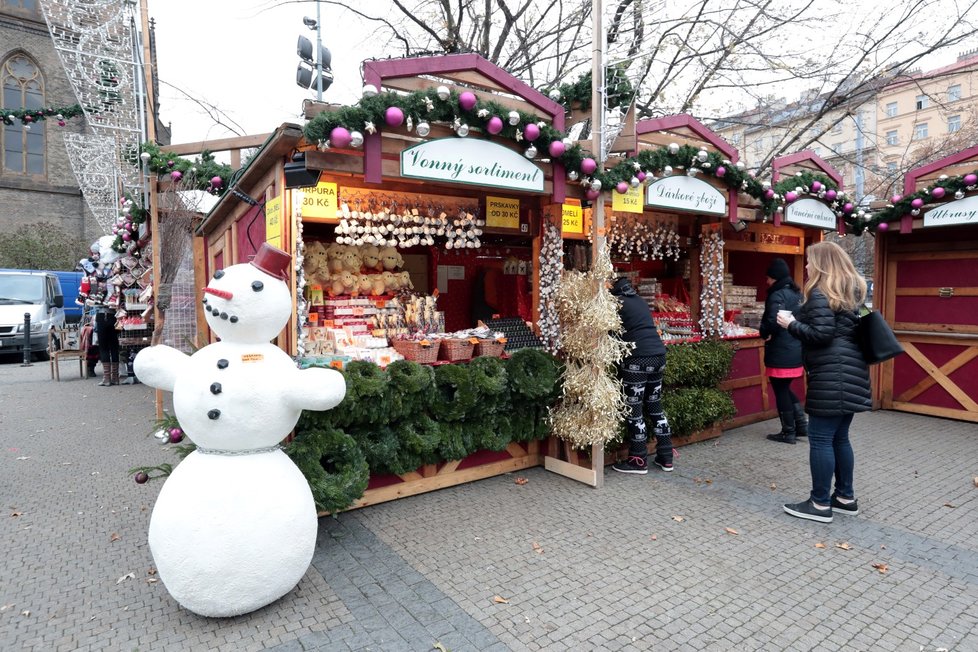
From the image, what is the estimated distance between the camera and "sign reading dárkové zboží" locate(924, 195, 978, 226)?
650 centimetres

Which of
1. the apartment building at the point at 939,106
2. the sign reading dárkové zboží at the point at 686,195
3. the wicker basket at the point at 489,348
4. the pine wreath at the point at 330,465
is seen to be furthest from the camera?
the apartment building at the point at 939,106

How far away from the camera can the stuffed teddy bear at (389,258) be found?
593cm

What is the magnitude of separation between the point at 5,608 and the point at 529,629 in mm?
2839

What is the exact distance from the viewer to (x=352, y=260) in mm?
5602

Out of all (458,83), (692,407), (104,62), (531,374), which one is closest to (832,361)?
(692,407)

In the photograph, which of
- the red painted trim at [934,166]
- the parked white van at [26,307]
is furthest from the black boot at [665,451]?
the parked white van at [26,307]

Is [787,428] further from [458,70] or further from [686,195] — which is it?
[458,70]

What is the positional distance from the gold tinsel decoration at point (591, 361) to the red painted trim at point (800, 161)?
3376mm

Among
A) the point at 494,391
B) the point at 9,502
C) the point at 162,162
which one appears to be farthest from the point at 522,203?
the point at 9,502

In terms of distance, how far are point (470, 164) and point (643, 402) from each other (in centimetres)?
278

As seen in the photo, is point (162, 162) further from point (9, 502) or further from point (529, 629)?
point (529, 629)

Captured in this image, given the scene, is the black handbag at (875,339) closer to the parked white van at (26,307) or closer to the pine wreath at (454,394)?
the pine wreath at (454,394)

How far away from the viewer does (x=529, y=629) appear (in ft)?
9.37

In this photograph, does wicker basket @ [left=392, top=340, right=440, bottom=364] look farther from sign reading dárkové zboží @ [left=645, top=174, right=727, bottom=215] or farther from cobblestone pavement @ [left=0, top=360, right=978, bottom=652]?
sign reading dárkové zboží @ [left=645, top=174, right=727, bottom=215]
